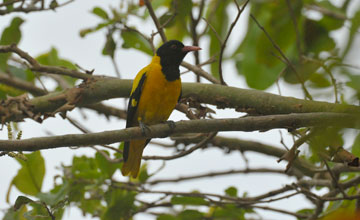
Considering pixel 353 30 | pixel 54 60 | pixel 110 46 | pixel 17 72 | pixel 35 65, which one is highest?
pixel 54 60

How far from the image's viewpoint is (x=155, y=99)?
13.6 ft

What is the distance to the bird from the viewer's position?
4.04m

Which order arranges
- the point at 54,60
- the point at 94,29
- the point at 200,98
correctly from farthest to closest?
1. the point at 54,60
2. the point at 94,29
3. the point at 200,98

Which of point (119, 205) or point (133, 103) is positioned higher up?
point (133, 103)

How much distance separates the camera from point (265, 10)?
401 centimetres

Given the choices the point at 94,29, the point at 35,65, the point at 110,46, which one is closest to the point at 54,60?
the point at 94,29

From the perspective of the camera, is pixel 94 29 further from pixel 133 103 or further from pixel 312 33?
pixel 312 33

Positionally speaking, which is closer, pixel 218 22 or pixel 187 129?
pixel 187 129

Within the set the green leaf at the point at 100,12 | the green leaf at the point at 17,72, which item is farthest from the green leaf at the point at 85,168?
the green leaf at the point at 100,12

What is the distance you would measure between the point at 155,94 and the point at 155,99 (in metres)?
0.04

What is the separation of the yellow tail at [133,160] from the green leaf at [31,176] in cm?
74

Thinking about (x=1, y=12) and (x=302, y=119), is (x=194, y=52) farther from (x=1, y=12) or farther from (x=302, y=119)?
(x=302, y=119)

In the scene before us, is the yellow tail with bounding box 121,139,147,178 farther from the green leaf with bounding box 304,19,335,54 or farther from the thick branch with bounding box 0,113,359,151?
the green leaf with bounding box 304,19,335,54

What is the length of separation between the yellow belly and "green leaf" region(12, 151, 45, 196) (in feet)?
3.13
